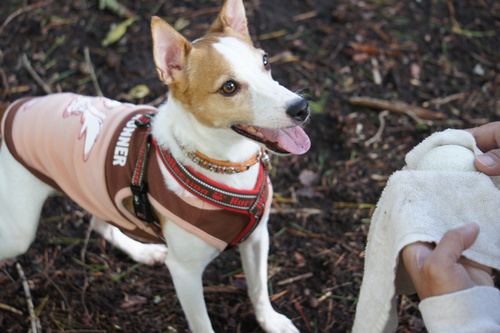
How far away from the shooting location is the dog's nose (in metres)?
2.26

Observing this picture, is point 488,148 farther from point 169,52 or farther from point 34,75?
point 34,75

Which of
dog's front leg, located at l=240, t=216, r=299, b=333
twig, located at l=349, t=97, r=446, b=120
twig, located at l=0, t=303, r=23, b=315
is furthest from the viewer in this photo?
twig, located at l=349, t=97, r=446, b=120

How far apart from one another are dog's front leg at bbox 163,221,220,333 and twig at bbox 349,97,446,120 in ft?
7.25

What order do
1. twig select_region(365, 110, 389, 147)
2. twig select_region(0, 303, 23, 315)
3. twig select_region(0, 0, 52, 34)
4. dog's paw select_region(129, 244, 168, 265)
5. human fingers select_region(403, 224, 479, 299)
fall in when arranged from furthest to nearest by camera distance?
twig select_region(0, 0, 52, 34)
twig select_region(365, 110, 389, 147)
dog's paw select_region(129, 244, 168, 265)
twig select_region(0, 303, 23, 315)
human fingers select_region(403, 224, 479, 299)

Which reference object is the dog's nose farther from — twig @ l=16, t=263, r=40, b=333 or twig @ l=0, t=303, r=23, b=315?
twig @ l=0, t=303, r=23, b=315

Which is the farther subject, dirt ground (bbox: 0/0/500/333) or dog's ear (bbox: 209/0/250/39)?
dirt ground (bbox: 0/0/500/333)

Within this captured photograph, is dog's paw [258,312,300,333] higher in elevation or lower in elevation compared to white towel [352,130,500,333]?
lower

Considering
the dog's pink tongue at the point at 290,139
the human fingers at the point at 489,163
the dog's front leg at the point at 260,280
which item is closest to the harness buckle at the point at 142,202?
the dog's front leg at the point at 260,280

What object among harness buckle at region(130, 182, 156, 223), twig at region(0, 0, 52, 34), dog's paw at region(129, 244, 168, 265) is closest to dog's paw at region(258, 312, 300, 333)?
dog's paw at region(129, 244, 168, 265)

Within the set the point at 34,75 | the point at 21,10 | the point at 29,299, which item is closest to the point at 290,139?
the point at 29,299

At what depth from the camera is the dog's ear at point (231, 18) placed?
8.64 ft

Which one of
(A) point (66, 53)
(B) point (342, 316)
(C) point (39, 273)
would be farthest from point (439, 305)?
(A) point (66, 53)

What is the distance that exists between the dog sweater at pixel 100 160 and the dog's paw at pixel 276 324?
2.33 feet

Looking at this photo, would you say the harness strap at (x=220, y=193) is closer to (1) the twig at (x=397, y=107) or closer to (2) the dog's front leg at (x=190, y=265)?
(2) the dog's front leg at (x=190, y=265)
